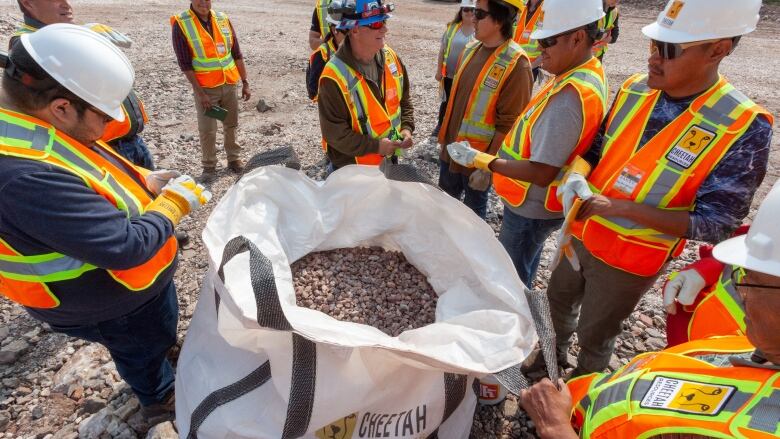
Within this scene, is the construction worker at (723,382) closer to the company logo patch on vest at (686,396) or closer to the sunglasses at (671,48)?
the company logo patch on vest at (686,396)

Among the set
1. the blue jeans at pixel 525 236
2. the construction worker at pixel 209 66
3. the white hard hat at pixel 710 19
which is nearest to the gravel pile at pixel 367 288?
the blue jeans at pixel 525 236

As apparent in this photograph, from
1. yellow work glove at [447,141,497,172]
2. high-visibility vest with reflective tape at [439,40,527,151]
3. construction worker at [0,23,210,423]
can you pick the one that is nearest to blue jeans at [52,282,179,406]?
construction worker at [0,23,210,423]

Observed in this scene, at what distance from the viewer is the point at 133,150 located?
9.88 ft

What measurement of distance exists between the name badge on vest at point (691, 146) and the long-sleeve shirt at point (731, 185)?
81mm

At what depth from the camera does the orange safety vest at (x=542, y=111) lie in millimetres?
2094

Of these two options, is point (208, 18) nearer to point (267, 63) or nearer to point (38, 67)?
point (38, 67)

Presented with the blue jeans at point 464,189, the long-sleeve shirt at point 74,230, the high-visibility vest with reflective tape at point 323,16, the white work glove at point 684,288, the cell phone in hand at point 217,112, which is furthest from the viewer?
the high-visibility vest with reflective tape at point 323,16

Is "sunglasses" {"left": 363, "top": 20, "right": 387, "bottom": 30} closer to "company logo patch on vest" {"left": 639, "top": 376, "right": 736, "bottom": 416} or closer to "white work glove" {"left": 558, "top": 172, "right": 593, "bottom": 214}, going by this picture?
"white work glove" {"left": 558, "top": 172, "right": 593, "bottom": 214}

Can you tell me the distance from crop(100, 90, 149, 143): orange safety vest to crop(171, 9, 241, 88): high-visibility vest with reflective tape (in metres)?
1.83

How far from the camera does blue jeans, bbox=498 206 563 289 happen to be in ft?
8.59

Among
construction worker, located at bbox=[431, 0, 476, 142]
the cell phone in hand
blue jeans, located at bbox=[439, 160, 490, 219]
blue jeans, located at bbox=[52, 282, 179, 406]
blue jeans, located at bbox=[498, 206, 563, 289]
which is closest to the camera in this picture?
blue jeans, located at bbox=[52, 282, 179, 406]

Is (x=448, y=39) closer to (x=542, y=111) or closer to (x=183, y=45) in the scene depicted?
(x=183, y=45)

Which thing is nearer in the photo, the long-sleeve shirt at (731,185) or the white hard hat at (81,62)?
the white hard hat at (81,62)

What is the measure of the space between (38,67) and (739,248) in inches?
86.3
